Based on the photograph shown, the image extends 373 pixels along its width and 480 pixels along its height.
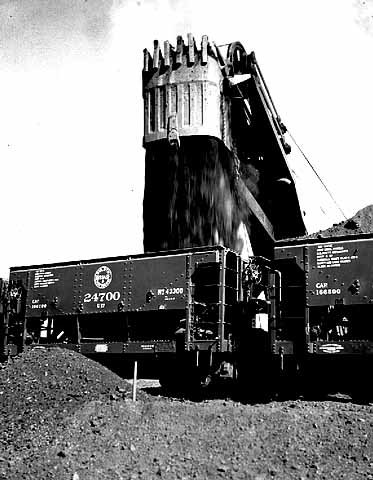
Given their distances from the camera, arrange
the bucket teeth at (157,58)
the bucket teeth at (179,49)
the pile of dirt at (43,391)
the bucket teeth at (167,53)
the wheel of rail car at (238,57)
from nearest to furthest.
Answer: the pile of dirt at (43,391), the bucket teeth at (179,49), the bucket teeth at (167,53), the bucket teeth at (157,58), the wheel of rail car at (238,57)

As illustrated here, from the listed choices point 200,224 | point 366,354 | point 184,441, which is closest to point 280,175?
point 200,224

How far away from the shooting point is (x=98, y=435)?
759 cm

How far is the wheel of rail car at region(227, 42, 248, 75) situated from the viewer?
48.8 ft

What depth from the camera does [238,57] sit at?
15352 millimetres

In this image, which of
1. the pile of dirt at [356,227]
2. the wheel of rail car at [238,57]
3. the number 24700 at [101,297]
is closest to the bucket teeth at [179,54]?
the wheel of rail car at [238,57]

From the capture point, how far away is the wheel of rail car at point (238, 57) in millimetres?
14887

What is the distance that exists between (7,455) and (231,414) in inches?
116

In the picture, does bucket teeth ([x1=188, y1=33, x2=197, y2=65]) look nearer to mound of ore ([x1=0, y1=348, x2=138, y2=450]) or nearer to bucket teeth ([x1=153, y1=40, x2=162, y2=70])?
bucket teeth ([x1=153, y1=40, x2=162, y2=70])

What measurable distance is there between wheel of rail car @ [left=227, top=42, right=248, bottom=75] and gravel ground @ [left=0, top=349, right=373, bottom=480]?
8691 mm

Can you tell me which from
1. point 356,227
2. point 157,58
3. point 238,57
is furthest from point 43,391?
point 356,227

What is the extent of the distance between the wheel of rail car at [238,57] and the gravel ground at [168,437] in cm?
869

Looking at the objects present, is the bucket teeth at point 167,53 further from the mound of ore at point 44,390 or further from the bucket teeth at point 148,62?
the mound of ore at point 44,390

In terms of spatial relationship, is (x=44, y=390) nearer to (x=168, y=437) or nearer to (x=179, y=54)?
(x=168, y=437)

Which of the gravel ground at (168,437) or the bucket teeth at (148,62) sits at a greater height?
the bucket teeth at (148,62)
